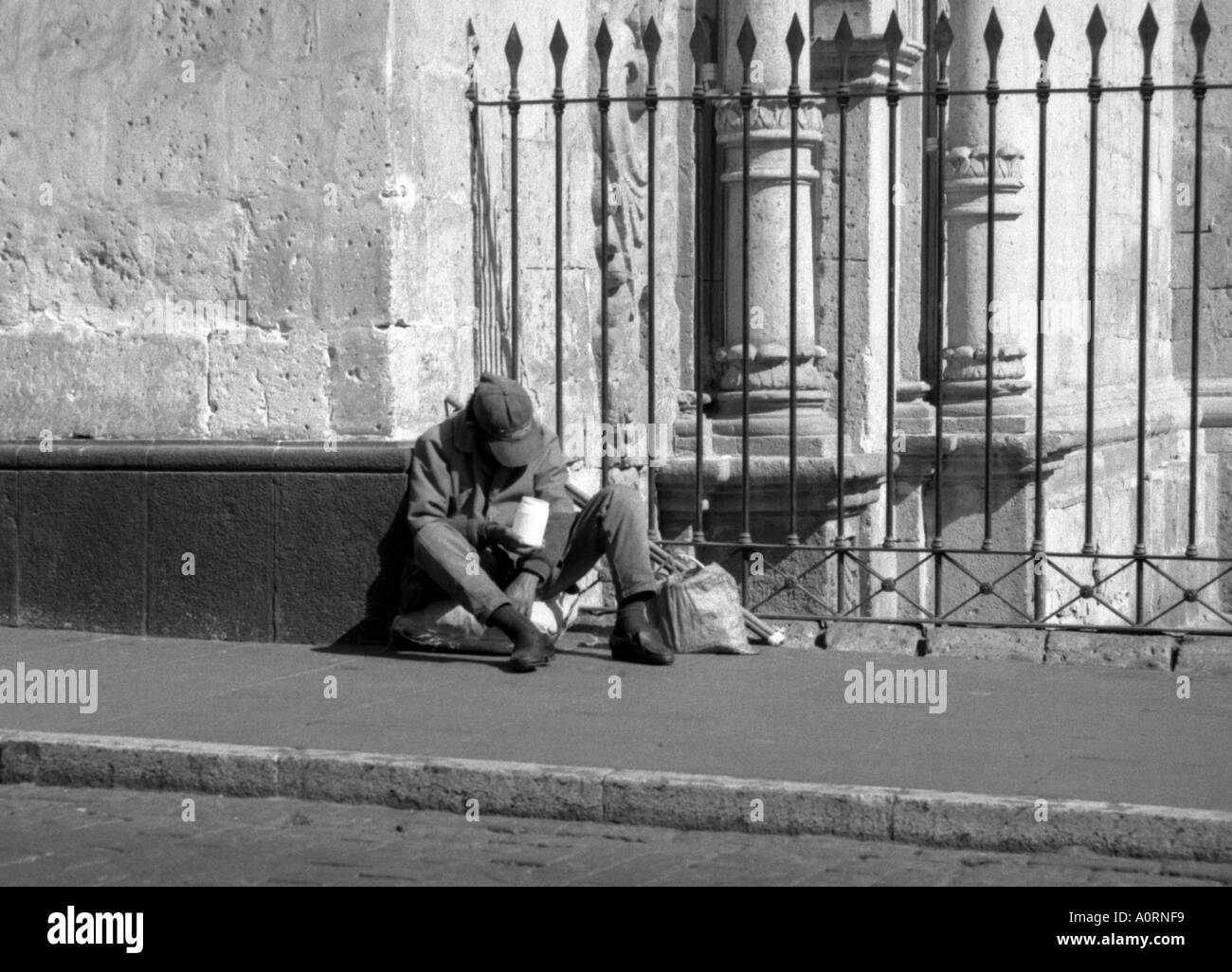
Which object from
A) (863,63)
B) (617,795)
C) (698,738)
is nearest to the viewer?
(617,795)

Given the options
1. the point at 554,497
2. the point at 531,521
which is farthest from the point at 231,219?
the point at 531,521

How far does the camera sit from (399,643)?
8195mm

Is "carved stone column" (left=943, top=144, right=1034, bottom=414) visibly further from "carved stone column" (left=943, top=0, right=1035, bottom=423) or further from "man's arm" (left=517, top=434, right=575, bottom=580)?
"man's arm" (left=517, top=434, right=575, bottom=580)

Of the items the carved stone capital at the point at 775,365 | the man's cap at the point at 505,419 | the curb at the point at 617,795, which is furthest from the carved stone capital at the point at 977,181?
the curb at the point at 617,795

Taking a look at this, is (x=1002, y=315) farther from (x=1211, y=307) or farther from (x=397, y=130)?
(x=397, y=130)

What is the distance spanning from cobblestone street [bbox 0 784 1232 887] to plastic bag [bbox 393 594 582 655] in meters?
2.18

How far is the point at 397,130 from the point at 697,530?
211 cm

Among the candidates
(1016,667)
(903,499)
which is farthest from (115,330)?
(903,499)

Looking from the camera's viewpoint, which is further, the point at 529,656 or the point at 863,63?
the point at 863,63

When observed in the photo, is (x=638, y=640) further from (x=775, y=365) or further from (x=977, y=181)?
(x=977, y=181)

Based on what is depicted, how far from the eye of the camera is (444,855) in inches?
209

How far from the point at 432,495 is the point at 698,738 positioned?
82.0 inches

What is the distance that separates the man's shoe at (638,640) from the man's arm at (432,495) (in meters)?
0.63

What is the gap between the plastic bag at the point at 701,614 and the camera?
8.04 m
